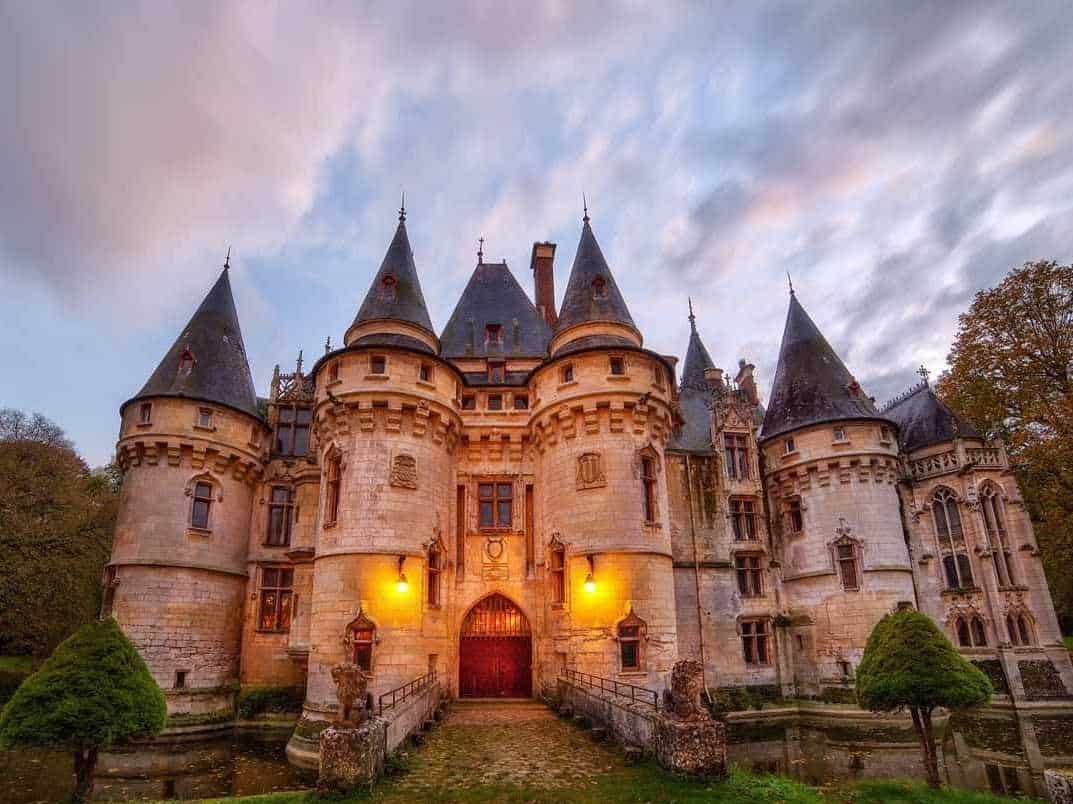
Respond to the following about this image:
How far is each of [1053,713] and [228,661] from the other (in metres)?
29.8

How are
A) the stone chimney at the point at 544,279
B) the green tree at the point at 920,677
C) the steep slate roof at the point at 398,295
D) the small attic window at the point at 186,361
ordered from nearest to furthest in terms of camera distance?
the green tree at the point at 920,677 → the steep slate roof at the point at 398,295 → the small attic window at the point at 186,361 → the stone chimney at the point at 544,279

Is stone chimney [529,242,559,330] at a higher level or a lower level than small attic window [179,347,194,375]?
higher

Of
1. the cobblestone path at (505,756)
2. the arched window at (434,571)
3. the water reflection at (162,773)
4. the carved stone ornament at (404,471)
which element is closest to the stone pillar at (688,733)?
the cobblestone path at (505,756)

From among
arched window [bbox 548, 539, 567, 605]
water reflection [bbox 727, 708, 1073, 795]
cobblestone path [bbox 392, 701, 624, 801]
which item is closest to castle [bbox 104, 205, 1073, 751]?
arched window [bbox 548, 539, 567, 605]

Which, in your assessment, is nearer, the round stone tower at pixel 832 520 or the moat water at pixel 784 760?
the moat water at pixel 784 760

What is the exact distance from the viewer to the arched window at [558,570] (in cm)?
2052

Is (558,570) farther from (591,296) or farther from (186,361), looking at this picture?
(186,361)

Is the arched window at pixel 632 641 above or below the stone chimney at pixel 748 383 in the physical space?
below

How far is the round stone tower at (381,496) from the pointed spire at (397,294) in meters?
0.06

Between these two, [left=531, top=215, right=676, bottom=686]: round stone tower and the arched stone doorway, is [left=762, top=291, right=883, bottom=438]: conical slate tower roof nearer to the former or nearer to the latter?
[left=531, top=215, right=676, bottom=686]: round stone tower

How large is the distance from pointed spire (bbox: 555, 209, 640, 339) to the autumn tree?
14.8 meters

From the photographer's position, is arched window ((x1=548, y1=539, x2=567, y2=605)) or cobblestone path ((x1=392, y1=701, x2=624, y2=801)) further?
arched window ((x1=548, y1=539, x2=567, y2=605))

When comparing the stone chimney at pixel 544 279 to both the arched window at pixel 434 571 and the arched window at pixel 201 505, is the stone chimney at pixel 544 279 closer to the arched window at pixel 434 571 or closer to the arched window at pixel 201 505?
the arched window at pixel 434 571

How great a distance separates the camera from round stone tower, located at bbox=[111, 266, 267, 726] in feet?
69.8
